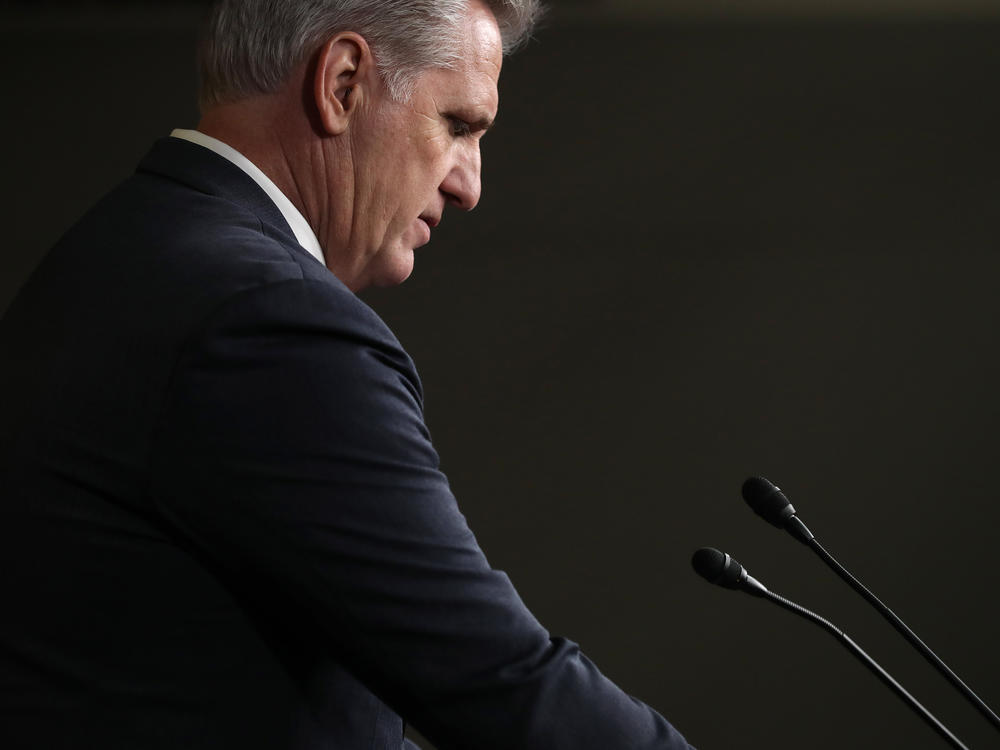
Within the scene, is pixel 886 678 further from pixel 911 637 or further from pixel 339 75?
pixel 339 75

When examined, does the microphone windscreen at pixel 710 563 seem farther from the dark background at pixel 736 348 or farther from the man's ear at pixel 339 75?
the dark background at pixel 736 348

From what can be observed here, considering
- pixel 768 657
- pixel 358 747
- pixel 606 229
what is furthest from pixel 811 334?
pixel 358 747

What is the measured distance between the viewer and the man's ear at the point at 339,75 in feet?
2.96

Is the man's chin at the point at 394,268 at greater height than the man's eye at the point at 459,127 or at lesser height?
lesser

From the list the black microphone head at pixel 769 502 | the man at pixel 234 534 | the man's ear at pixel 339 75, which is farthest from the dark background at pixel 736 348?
the man at pixel 234 534

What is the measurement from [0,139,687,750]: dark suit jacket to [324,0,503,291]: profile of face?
0.24 meters

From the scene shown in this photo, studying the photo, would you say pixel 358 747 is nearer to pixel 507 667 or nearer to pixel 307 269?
pixel 507 667

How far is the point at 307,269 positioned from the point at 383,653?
27 cm

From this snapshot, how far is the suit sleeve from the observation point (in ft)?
2.12

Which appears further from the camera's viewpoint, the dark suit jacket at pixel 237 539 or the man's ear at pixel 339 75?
the man's ear at pixel 339 75

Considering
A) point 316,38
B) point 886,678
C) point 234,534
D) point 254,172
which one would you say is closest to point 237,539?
point 234,534

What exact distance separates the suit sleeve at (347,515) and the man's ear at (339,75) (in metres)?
0.29

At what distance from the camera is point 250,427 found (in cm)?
64

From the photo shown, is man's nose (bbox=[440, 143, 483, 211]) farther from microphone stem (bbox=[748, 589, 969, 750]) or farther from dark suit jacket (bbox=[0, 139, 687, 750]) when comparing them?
microphone stem (bbox=[748, 589, 969, 750])
